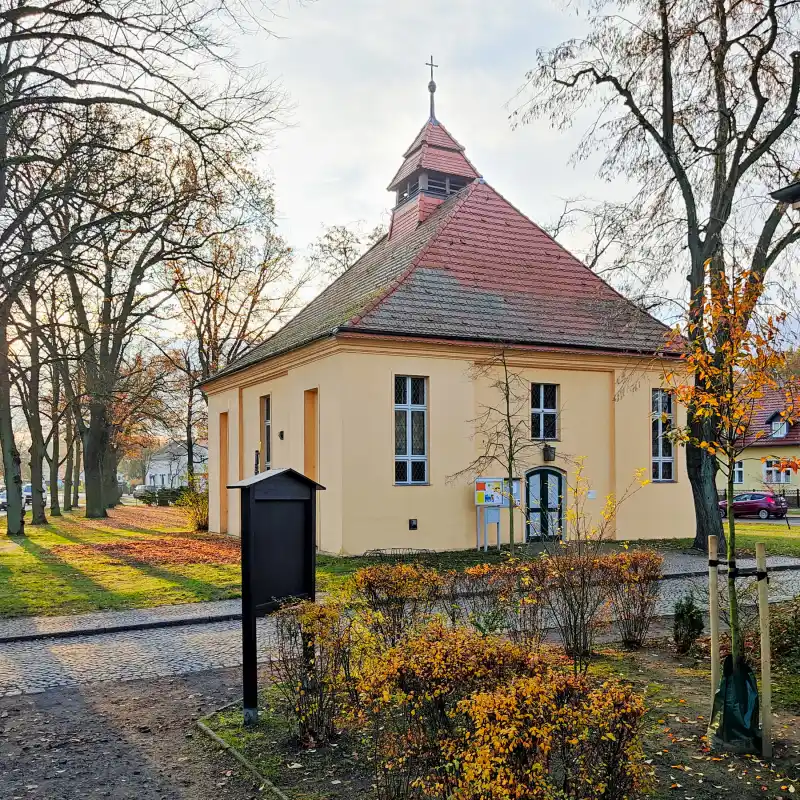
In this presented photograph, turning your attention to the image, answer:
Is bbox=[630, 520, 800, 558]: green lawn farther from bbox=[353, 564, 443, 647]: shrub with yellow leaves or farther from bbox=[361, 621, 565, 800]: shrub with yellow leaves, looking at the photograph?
bbox=[361, 621, 565, 800]: shrub with yellow leaves

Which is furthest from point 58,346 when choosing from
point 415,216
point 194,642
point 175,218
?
point 194,642

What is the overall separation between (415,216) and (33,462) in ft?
54.3

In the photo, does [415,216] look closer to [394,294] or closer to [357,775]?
[394,294]

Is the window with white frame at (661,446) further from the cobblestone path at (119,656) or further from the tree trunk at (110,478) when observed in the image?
the tree trunk at (110,478)

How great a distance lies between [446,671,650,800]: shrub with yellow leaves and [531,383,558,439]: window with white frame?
53.1 ft

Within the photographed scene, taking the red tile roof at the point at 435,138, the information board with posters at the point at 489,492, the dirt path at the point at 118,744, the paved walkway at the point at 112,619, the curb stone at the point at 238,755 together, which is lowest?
the paved walkway at the point at 112,619

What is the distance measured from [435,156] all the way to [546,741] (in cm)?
2410

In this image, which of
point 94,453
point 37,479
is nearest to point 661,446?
point 37,479

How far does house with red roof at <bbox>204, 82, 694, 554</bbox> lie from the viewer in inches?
717

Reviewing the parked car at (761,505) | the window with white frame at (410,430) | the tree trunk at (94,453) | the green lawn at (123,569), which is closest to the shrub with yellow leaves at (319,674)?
the green lawn at (123,569)

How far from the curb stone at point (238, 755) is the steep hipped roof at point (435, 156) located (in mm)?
21642

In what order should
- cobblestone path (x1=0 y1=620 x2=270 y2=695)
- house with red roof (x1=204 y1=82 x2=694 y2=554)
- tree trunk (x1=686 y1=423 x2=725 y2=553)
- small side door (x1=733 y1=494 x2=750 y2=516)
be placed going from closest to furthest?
cobblestone path (x1=0 y1=620 x2=270 y2=695) < house with red roof (x1=204 y1=82 x2=694 y2=554) < tree trunk (x1=686 y1=423 x2=725 y2=553) < small side door (x1=733 y1=494 x2=750 y2=516)

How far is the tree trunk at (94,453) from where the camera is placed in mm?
32250

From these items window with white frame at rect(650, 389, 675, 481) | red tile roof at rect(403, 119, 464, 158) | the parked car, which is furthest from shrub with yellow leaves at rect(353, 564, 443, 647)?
the parked car
